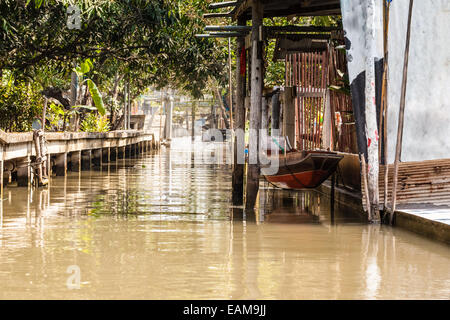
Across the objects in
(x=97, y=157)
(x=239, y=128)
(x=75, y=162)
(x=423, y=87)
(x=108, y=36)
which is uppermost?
(x=108, y=36)

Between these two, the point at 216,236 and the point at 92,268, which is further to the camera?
the point at 216,236

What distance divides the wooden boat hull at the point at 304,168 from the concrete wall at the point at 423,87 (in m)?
2.16

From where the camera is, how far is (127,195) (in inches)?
521

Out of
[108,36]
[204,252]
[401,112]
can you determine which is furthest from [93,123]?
[204,252]

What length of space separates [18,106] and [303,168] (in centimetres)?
980

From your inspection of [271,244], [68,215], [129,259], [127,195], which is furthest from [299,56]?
[129,259]

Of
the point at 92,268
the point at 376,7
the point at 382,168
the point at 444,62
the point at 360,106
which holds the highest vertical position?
the point at 376,7

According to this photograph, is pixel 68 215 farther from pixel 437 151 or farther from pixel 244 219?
pixel 437 151

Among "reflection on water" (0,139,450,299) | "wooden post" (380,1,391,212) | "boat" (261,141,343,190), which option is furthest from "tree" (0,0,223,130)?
"wooden post" (380,1,391,212)

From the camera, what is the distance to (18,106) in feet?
59.4

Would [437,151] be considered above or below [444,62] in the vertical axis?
below

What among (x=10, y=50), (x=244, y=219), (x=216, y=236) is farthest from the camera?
(x=10, y=50)

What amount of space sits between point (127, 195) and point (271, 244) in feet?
19.3

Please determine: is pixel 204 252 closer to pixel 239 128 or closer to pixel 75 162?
pixel 239 128
